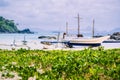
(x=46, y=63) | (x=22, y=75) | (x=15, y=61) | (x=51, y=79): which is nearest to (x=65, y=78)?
(x=51, y=79)

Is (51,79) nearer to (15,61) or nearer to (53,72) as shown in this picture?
(53,72)

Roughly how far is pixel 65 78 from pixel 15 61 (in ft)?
18.3

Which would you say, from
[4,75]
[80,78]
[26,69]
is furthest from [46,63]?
[80,78]

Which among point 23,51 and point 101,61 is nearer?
point 101,61

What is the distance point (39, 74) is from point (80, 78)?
2.24m

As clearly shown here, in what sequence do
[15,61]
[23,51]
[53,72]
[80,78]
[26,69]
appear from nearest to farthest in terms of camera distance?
[80,78], [53,72], [26,69], [15,61], [23,51]

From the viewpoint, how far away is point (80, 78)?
48.6 feet

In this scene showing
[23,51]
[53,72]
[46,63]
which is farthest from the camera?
[23,51]

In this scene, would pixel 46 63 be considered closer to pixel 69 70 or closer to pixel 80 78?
pixel 69 70

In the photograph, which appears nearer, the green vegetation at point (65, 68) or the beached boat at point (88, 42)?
the green vegetation at point (65, 68)

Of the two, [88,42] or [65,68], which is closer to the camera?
[65,68]

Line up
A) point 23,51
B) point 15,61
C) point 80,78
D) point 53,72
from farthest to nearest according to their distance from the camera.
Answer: point 23,51
point 15,61
point 53,72
point 80,78

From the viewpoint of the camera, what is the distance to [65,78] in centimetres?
1537

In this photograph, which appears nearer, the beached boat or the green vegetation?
the green vegetation
